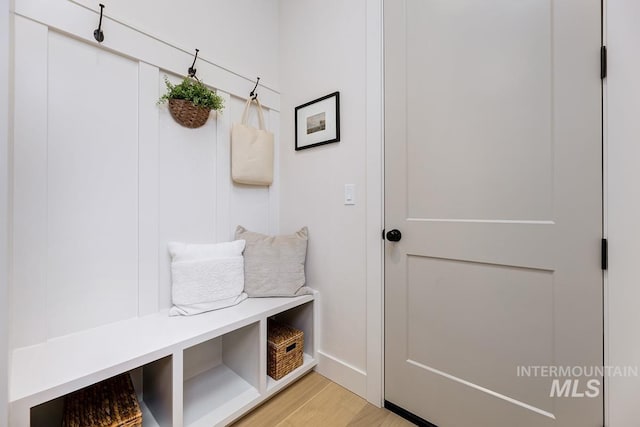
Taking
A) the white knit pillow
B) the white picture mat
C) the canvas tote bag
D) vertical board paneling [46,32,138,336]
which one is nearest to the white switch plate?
the white picture mat

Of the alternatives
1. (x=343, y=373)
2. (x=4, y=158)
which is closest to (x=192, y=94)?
(x=4, y=158)

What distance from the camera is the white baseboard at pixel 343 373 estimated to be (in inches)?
58.1

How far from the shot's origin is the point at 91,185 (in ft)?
3.83

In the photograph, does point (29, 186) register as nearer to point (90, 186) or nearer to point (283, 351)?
point (90, 186)

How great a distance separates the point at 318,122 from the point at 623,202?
4.61 ft

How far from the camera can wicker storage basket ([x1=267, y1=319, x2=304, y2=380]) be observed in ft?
4.84

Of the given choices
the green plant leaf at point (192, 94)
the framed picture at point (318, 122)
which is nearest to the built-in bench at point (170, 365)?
the framed picture at point (318, 122)

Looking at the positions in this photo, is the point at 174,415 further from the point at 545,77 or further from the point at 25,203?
the point at 545,77

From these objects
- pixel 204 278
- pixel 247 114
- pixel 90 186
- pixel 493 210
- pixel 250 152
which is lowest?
pixel 204 278

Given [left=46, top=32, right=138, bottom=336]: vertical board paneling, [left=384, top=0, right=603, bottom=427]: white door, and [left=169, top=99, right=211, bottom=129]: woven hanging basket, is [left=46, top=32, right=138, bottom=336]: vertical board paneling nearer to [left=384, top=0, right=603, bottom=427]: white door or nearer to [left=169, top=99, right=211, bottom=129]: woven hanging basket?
[left=169, top=99, right=211, bottom=129]: woven hanging basket

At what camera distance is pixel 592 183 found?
89 centimetres

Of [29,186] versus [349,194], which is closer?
[29,186]

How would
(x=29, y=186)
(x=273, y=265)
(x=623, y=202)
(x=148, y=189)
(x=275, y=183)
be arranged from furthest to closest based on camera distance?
(x=275, y=183), (x=273, y=265), (x=148, y=189), (x=29, y=186), (x=623, y=202)

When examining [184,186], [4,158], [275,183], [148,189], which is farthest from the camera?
[275,183]
